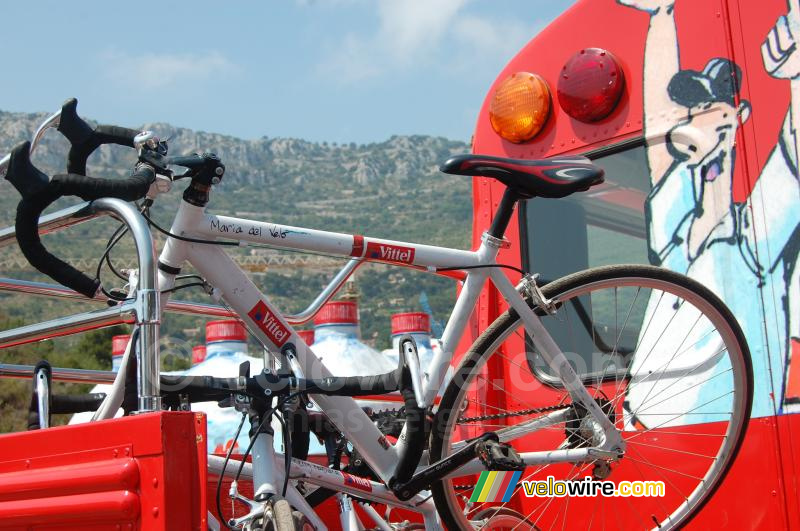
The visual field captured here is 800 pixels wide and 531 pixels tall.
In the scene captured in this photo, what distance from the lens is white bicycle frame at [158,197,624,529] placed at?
251cm

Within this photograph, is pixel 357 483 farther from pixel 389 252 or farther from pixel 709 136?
pixel 709 136

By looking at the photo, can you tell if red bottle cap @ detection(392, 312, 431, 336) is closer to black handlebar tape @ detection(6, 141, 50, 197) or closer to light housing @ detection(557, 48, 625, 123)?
light housing @ detection(557, 48, 625, 123)

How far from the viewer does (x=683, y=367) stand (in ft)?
10.0

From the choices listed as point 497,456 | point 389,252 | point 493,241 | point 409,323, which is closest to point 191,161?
point 389,252

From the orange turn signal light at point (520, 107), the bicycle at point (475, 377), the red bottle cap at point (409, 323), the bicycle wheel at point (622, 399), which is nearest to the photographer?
the bicycle at point (475, 377)

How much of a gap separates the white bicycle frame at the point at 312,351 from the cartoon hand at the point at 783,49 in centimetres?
110

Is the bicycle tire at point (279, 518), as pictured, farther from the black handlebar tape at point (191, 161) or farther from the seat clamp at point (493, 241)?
the seat clamp at point (493, 241)

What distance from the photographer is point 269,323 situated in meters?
2.61

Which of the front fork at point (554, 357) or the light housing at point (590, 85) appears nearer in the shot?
the front fork at point (554, 357)

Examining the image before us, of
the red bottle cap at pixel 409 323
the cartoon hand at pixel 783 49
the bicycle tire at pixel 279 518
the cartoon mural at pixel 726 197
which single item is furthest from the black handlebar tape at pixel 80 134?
the red bottle cap at pixel 409 323

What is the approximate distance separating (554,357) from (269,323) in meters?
0.90

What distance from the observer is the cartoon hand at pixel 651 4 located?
329 centimetres

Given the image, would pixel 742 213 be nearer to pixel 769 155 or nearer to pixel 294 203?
pixel 769 155

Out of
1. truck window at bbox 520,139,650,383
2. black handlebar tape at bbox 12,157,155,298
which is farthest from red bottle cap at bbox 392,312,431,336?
black handlebar tape at bbox 12,157,155,298
